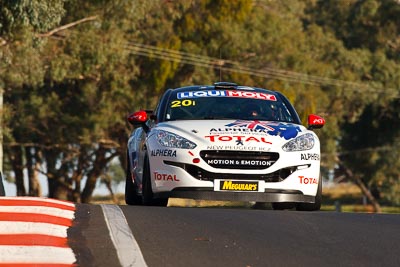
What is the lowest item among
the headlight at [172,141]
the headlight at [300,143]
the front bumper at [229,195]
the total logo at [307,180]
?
the front bumper at [229,195]

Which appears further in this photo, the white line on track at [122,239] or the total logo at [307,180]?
the total logo at [307,180]

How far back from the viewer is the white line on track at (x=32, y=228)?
8812 mm

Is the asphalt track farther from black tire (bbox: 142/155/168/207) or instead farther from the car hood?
black tire (bbox: 142/155/168/207)

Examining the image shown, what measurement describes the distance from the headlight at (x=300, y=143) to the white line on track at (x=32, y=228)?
164 inches

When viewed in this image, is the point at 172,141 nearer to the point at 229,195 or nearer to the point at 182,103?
the point at 229,195

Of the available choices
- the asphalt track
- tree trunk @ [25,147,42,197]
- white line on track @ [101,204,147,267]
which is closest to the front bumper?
the asphalt track

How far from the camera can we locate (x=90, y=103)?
162 ft

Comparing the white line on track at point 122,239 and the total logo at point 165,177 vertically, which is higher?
the white line on track at point 122,239

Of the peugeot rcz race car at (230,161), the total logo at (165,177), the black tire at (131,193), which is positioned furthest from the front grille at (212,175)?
the black tire at (131,193)

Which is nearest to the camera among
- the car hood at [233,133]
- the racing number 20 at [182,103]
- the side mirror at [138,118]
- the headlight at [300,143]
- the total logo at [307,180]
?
the car hood at [233,133]

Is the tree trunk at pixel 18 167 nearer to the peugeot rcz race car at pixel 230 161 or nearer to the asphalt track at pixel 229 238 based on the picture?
the peugeot rcz race car at pixel 230 161

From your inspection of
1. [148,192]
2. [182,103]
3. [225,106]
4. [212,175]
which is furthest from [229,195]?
[182,103]

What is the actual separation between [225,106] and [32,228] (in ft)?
17.8

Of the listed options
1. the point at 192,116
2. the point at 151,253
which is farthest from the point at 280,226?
the point at 192,116
